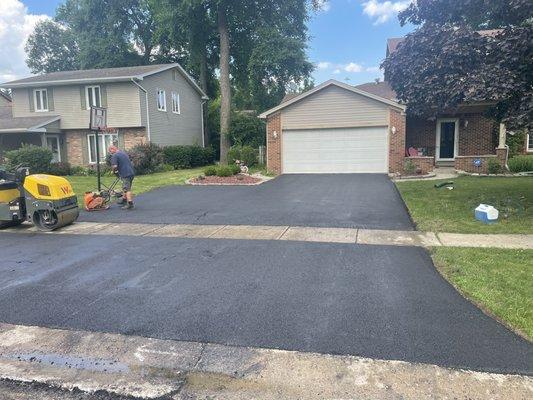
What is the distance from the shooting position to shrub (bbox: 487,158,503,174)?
1795 cm

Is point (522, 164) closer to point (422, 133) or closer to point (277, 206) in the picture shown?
point (422, 133)

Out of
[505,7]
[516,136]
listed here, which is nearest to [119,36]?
[516,136]

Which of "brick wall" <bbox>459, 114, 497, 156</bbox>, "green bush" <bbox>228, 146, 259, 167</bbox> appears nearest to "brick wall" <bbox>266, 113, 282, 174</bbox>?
"green bush" <bbox>228, 146, 259, 167</bbox>

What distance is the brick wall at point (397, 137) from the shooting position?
824 inches

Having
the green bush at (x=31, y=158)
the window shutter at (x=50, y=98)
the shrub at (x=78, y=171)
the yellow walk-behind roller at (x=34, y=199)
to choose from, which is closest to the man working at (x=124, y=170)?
the yellow walk-behind roller at (x=34, y=199)

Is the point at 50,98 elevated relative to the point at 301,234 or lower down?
elevated

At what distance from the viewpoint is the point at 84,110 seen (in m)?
25.4

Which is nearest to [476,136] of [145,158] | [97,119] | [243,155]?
[243,155]

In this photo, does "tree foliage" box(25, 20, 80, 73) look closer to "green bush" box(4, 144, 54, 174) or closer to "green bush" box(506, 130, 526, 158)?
"green bush" box(4, 144, 54, 174)

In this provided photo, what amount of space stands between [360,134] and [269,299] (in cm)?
1761

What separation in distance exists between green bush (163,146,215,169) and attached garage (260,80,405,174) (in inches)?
257

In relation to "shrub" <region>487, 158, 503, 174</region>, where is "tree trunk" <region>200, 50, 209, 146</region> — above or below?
above

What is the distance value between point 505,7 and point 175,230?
857 centimetres

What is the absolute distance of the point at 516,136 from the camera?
20484mm
